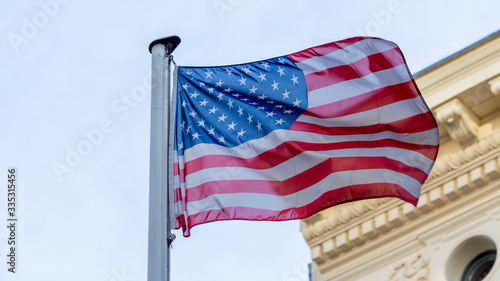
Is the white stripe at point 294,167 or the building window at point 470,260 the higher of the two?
the building window at point 470,260

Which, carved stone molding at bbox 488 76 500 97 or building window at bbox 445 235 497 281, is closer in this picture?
building window at bbox 445 235 497 281

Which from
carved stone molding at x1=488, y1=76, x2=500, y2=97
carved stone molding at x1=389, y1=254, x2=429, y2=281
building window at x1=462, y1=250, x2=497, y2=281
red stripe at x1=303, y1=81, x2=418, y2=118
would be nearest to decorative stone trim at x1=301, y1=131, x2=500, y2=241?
carved stone molding at x1=488, y1=76, x2=500, y2=97

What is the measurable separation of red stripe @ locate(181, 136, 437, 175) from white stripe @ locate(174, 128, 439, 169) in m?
0.03

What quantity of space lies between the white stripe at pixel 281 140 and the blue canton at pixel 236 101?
0.06 meters

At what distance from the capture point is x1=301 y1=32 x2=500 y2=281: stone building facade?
1402 cm

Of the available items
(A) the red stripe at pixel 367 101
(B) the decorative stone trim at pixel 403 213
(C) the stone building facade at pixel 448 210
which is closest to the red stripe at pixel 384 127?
(A) the red stripe at pixel 367 101

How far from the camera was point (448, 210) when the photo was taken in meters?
14.4

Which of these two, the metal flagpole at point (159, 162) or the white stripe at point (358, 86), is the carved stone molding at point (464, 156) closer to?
the white stripe at point (358, 86)

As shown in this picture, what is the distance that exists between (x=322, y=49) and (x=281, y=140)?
3.46 ft

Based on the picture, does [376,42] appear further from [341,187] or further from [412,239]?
[412,239]

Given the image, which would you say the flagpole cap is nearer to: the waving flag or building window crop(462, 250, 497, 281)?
the waving flag

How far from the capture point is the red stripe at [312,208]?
9703mm

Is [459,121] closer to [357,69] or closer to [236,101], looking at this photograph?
[357,69]

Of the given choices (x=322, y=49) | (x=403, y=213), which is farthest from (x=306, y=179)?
(x=403, y=213)
